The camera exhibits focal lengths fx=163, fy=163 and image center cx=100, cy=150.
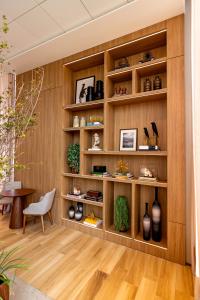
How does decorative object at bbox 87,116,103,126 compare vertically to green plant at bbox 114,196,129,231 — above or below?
above

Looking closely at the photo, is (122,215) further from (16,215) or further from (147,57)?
(147,57)

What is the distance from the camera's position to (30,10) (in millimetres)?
2086

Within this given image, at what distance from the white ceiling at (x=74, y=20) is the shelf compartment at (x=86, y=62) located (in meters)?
0.16

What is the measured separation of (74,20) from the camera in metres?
2.21

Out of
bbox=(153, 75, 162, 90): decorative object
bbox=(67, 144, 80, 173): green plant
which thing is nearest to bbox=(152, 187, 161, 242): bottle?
bbox=(67, 144, 80, 173): green plant

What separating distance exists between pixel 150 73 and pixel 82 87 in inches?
48.8

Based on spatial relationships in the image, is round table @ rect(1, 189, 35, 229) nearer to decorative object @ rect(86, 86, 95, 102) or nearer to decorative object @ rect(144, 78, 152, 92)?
decorative object @ rect(86, 86, 95, 102)

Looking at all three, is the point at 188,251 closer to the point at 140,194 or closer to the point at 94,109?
the point at 140,194

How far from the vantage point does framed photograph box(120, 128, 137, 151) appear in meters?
2.54

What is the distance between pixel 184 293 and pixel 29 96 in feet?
7.25

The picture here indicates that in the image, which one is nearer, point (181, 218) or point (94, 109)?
point (181, 218)

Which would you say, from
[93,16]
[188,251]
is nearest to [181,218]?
[188,251]

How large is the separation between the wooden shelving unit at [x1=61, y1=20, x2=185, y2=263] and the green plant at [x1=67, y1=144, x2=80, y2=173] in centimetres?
13

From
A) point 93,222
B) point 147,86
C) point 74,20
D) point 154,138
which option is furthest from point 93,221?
point 74,20
